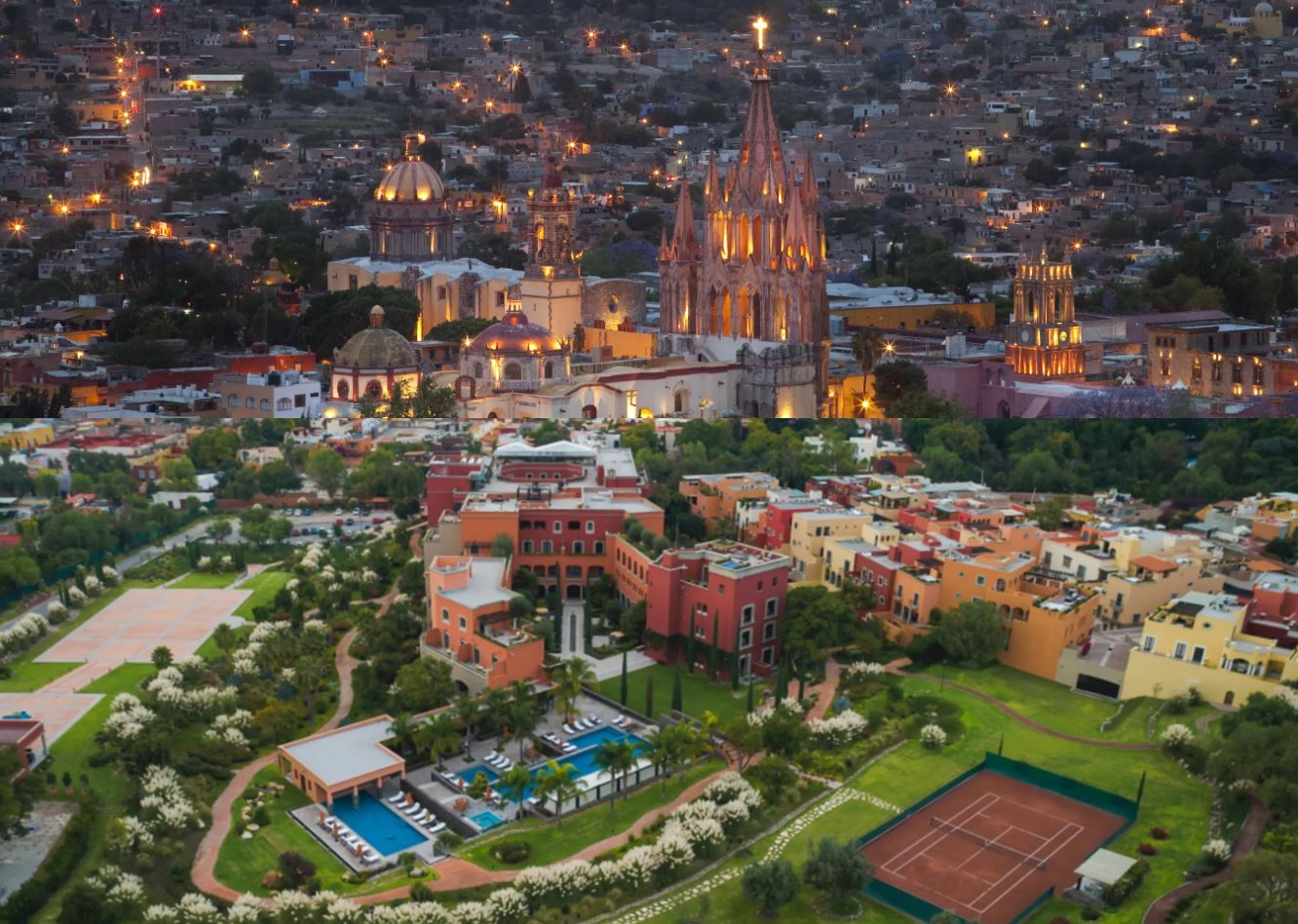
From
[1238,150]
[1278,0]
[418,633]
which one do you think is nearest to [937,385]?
[418,633]

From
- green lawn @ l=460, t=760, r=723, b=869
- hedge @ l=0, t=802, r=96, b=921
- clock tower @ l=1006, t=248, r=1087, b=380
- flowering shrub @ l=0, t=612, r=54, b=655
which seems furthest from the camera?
clock tower @ l=1006, t=248, r=1087, b=380

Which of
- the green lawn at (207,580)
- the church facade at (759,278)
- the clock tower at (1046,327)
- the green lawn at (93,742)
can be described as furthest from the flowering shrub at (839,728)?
the clock tower at (1046,327)

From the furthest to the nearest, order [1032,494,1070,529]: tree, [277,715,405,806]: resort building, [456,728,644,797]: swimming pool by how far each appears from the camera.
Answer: [1032,494,1070,529]: tree
[456,728,644,797]: swimming pool
[277,715,405,806]: resort building

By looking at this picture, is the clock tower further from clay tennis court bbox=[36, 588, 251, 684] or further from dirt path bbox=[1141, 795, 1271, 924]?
clay tennis court bbox=[36, 588, 251, 684]

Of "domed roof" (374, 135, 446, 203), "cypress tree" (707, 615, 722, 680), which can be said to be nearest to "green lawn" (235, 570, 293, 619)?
"cypress tree" (707, 615, 722, 680)

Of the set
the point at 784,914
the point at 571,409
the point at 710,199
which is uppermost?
the point at 710,199

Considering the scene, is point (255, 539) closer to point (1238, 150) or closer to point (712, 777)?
point (712, 777)

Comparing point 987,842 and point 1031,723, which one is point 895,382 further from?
point 987,842
